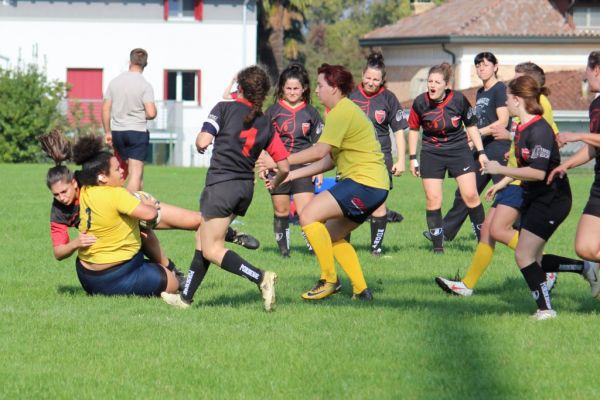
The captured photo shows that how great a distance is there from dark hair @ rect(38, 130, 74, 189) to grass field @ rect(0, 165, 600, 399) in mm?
1008

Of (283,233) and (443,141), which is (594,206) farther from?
(283,233)

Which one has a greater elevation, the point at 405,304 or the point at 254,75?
the point at 254,75

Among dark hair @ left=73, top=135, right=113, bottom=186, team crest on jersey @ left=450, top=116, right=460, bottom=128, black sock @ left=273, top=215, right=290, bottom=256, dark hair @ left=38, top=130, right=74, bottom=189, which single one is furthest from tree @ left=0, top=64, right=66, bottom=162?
dark hair @ left=73, top=135, right=113, bottom=186

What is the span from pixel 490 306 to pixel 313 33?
71105 millimetres

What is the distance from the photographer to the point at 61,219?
959 centimetres

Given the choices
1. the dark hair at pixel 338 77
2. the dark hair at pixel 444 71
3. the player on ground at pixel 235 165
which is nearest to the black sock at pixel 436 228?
the dark hair at pixel 444 71

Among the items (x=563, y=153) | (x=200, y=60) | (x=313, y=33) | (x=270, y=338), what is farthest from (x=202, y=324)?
(x=313, y=33)

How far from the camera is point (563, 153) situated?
3306 cm

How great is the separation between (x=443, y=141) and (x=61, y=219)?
5023mm

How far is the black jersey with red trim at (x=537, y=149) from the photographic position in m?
8.58

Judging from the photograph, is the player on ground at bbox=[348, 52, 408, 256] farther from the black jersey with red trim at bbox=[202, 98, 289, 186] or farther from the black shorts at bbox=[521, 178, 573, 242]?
the black shorts at bbox=[521, 178, 573, 242]

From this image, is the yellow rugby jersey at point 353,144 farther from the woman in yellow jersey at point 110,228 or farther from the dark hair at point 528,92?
the woman in yellow jersey at point 110,228

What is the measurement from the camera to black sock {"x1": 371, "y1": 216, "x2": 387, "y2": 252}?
13.2 metres

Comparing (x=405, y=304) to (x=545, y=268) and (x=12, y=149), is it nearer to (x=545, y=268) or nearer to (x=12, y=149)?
(x=545, y=268)
